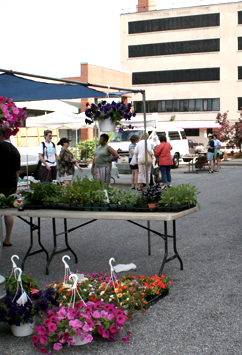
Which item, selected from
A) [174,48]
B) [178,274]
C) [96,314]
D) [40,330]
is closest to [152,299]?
[96,314]

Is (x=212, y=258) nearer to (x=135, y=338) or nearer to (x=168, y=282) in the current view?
(x=168, y=282)

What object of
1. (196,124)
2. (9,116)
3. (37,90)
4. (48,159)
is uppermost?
(196,124)

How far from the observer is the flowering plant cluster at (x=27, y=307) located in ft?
12.9

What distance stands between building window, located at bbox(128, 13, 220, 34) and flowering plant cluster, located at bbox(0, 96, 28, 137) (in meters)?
59.3

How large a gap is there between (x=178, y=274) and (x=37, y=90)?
A: 3.99 m

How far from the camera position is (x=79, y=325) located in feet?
12.4

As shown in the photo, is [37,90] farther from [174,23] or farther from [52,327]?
[174,23]

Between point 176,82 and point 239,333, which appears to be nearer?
point 239,333

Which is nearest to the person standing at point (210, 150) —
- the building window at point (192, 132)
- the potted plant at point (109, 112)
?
the potted plant at point (109, 112)

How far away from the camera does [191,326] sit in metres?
4.12

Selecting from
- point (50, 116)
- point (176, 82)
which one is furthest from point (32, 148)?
point (176, 82)

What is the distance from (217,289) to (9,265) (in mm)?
2739

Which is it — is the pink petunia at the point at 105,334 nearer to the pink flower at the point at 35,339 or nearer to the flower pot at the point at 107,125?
the pink flower at the point at 35,339

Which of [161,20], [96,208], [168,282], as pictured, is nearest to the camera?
[168,282]
